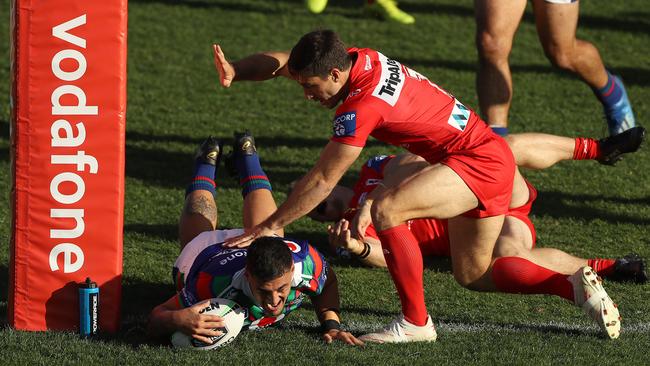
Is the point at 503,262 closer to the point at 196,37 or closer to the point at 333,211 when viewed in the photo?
the point at 333,211

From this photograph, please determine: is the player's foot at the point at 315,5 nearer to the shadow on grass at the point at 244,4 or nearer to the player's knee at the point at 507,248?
the shadow on grass at the point at 244,4

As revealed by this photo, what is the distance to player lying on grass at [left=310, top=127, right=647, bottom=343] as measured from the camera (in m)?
5.47

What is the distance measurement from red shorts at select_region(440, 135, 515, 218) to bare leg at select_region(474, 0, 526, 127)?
213cm

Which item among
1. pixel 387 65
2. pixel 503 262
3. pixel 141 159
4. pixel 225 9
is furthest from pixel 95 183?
pixel 225 9

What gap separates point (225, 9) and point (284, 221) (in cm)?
779

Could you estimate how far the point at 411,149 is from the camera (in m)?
5.63

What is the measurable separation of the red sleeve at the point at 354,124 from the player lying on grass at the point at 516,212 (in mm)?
503

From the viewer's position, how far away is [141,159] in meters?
8.55

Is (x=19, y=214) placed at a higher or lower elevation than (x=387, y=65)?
lower

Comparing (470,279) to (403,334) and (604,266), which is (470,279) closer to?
(403,334)

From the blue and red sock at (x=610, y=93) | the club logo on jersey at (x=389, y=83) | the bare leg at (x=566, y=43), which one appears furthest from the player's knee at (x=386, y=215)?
the blue and red sock at (x=610, y=93)

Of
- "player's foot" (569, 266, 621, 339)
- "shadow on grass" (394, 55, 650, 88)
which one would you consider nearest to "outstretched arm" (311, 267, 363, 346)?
"player's foot" (569, 266, 621, 339)

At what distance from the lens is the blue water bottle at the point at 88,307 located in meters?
5.29

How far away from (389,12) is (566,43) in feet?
15.2
